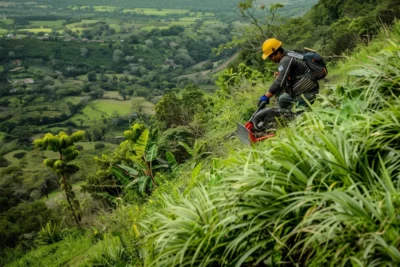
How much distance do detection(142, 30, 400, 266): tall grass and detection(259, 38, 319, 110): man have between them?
2957 mm

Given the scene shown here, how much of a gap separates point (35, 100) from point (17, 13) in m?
99.8

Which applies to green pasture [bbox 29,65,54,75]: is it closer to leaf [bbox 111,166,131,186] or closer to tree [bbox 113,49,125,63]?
tree [bbox 113,49,125,63]

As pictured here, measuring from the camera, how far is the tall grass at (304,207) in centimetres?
307

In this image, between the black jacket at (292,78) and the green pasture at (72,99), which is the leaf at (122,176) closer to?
the black jacket at (292,78)

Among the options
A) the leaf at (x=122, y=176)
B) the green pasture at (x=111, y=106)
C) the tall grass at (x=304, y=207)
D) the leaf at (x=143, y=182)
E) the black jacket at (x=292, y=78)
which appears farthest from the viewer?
the green pasture at (x=111, y=106)

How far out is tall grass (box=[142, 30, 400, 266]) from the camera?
3070 mm

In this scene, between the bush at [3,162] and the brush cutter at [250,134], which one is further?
the bush at [3,162]

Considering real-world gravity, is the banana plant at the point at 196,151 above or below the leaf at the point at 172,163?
above

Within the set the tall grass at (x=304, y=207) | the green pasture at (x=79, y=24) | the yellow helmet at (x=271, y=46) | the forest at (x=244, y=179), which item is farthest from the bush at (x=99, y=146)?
the green pasture at (x=79, y=24)

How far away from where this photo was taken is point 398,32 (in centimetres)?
686

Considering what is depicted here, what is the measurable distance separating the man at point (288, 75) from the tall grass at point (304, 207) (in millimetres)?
2957

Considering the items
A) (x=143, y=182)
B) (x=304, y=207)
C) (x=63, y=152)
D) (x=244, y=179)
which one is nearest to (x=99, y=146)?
(x=63, y=152)

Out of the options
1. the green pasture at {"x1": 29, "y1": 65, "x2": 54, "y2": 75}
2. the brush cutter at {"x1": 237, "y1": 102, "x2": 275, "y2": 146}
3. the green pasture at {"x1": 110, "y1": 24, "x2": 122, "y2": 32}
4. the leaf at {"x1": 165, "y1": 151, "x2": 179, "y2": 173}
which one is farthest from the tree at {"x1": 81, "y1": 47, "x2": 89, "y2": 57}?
the brush cutter at {"x1": 237, "y1": 102, "x2": 275, "y2": 146}

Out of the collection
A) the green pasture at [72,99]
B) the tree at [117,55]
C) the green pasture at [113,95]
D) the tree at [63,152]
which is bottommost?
the green pasture at [72,99]
